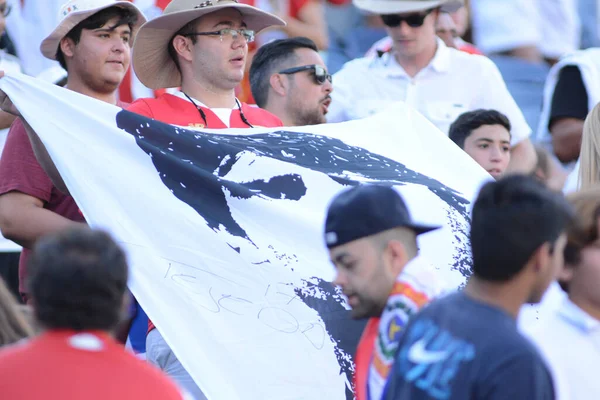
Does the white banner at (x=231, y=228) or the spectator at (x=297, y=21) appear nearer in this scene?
the white banner at (x=231, y=228)

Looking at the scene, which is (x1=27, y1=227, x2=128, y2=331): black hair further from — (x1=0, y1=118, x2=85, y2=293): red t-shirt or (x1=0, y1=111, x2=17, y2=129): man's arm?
(x1=0, y1=111, x2=17, y2=129): man's arm

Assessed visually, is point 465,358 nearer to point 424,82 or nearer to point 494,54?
point 424,82

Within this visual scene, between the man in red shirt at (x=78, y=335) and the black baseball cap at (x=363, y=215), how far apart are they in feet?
2.51

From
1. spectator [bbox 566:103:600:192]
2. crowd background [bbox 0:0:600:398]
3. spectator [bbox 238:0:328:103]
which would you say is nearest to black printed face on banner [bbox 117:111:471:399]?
spectator [bbox 566:103:600:192]

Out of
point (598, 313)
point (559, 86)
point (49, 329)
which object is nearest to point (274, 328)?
point (598, 313)

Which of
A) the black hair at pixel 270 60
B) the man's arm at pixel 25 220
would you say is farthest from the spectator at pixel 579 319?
the black hair at pixel 270 60

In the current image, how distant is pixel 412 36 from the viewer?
6688 millimetres

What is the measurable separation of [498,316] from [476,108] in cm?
414

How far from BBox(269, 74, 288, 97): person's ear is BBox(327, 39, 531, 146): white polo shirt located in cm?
62

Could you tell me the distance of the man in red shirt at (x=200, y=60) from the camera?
5.10 meters

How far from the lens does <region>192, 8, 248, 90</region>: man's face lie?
17.0 feet

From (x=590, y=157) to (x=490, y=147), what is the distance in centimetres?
131

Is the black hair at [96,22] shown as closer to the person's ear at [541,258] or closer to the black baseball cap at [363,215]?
the black baseball cap at [363,215]

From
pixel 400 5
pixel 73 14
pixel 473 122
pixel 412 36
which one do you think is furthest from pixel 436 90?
pixel 73 14
